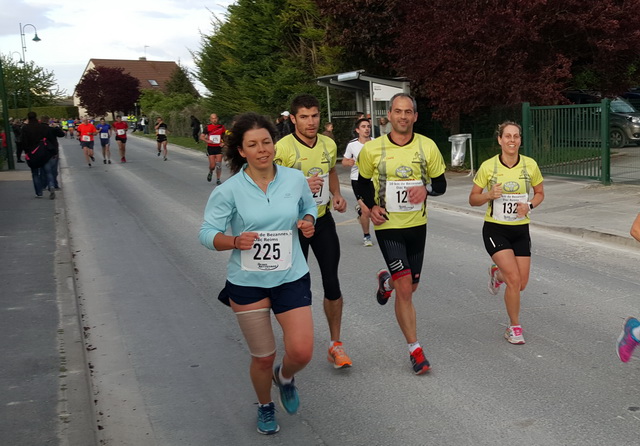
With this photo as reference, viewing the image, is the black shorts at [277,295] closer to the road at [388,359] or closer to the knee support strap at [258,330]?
the knee support strap at [258,330]

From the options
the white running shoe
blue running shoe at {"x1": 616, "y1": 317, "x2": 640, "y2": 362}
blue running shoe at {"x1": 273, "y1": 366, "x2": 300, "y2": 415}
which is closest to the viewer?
blue running shoe at {"x1": 273, "y1": 366, "x2": 300, "y2": 415}

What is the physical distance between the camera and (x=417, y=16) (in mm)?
19906

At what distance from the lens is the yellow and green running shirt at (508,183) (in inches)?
232

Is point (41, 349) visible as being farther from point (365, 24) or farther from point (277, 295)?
point (365, 24)

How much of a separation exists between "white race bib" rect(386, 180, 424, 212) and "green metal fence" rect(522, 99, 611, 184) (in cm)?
1134

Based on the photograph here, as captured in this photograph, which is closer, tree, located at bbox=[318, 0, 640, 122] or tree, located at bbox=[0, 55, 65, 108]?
tree, located at bbox=[318, 0, 640, 122]

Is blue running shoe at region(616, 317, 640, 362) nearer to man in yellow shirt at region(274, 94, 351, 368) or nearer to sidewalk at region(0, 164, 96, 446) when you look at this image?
man in yellow shirt at region(274, 94, 351, 368)

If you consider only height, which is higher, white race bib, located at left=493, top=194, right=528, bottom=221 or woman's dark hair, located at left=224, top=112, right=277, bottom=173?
woman's dark hair, located at left=224, top=112, right=277, bottom=173

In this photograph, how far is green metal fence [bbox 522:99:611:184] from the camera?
15.6m

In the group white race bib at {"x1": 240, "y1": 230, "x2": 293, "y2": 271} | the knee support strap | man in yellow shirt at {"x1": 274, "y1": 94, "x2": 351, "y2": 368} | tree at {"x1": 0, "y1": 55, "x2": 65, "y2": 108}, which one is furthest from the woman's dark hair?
tree at {"x1": 0, "y1": 55, "x2": 65, "y2": 108}

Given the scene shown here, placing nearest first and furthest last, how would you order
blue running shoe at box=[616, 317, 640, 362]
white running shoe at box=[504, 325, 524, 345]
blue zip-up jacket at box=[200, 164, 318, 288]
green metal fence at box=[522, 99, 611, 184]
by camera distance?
blue zip-up jacket at box=[200, 164, 318, 288]
blue running shoe at box=[616, 317, 640, 362]
white running shoe at box=[504, 325, 524, 345]
green metal fence at box=[522, 99, 611, 184]

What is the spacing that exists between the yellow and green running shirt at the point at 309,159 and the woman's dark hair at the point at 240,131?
1134mm

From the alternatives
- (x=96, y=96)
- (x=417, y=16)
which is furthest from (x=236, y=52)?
(x=96, y=96)

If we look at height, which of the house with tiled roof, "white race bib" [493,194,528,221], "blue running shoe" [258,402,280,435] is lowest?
"blue running shoe" [258,402,280,435]
